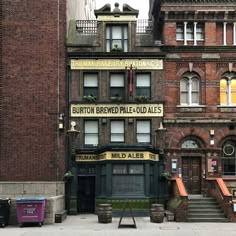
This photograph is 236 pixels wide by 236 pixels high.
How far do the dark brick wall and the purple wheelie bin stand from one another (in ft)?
17.9

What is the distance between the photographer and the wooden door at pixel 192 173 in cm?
2980

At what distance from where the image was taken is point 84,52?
30062 mm

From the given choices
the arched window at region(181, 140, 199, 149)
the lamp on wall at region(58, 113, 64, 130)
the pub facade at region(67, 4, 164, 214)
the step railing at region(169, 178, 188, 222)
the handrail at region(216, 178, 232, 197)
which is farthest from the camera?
the arched window at region(181, 140, 199, 149)

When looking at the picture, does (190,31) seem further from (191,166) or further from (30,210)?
(30,210)

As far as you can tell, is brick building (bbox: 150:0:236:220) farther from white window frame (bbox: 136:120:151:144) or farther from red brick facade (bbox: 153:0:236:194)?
white window frame (bbox: 136:120:151:144)

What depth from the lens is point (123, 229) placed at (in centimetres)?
2255

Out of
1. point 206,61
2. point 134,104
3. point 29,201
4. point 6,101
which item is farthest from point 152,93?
point 29,201

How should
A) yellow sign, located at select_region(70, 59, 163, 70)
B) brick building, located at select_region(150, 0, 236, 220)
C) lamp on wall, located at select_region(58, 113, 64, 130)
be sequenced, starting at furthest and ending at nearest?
1. yellow sign, located at select_region(70, 59, 163, 70)
2. brick building, located at select_region(150, 0, 236, 220)
3. lamp on wall, located at select_region(58, 113, 64, 130)

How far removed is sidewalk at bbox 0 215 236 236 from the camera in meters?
21.1

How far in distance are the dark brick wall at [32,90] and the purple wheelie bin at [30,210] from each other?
545 cm

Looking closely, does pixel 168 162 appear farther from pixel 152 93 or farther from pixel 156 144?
pixel 152 93

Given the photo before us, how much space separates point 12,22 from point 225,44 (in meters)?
12.8

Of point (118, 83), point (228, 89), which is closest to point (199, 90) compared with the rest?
point (228, 89)

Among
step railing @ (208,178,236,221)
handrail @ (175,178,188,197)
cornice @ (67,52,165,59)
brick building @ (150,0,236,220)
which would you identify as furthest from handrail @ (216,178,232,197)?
cornice @ (67,52,165,59)
